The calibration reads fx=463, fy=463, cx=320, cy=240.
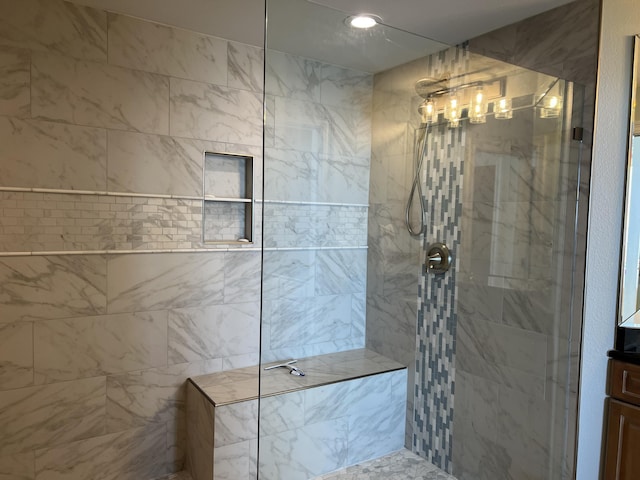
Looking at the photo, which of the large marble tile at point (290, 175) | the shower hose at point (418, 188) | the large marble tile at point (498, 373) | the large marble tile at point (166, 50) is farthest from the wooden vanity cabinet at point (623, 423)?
the large marble tile at point (166, 50)

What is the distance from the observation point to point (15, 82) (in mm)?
2072

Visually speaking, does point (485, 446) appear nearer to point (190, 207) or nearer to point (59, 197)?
point (190, 207)

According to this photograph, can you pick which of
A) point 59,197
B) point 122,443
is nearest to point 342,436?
point 122,443

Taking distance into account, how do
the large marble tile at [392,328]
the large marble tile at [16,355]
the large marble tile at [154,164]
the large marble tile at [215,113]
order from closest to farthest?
the large marble tile at [392,328] → the large marble tile at [16,355] → the large marble tile at [154,164] → the large marble tile at [215,113]

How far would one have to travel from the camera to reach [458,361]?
221cm

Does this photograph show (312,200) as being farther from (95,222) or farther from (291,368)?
(95,222)

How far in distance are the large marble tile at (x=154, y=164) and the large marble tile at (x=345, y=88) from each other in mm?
1060

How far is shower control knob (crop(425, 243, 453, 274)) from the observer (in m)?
2.12

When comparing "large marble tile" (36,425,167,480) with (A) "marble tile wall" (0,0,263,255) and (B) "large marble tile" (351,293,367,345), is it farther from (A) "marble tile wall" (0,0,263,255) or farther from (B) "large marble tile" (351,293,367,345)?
(B) "large marble tile" (351,293,367,345)

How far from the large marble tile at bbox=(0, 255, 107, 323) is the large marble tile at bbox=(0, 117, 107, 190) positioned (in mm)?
358

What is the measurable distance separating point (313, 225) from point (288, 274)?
0.67 feet

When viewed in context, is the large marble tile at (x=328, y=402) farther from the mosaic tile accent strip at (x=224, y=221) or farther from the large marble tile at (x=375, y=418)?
the mosaic tile accent strip at (x=224, y=221)

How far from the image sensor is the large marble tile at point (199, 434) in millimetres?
2281

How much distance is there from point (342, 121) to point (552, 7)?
1130mm
